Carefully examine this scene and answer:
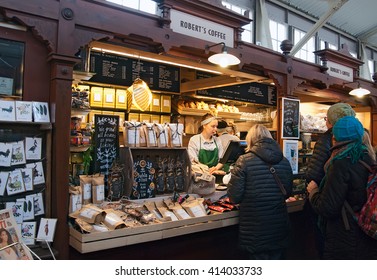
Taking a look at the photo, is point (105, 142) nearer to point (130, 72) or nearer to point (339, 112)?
point (339, 112)

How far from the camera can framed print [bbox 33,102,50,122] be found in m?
2.43

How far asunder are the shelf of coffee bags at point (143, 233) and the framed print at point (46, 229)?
0.13 m

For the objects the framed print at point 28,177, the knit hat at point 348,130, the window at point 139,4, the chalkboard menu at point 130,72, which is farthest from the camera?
the window at point 139,4

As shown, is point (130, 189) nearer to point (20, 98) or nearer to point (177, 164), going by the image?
point (177, 164)

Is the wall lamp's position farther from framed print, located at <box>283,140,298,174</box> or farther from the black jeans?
the black jeans

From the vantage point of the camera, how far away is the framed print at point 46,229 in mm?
2416

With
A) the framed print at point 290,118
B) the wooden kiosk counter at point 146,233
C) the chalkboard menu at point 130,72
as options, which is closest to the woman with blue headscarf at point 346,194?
the wooden kiosk counter at point 146,233

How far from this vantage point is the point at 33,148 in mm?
2482

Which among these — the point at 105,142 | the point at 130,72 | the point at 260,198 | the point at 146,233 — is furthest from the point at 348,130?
the point at 130,72

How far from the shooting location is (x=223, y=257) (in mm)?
3201

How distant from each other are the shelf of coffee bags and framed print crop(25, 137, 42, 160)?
0.59 m

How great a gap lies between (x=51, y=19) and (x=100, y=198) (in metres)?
1.43

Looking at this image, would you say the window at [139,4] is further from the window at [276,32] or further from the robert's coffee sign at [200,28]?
the robert's coffee sign at [200,28]

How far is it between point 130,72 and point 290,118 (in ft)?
8.14
